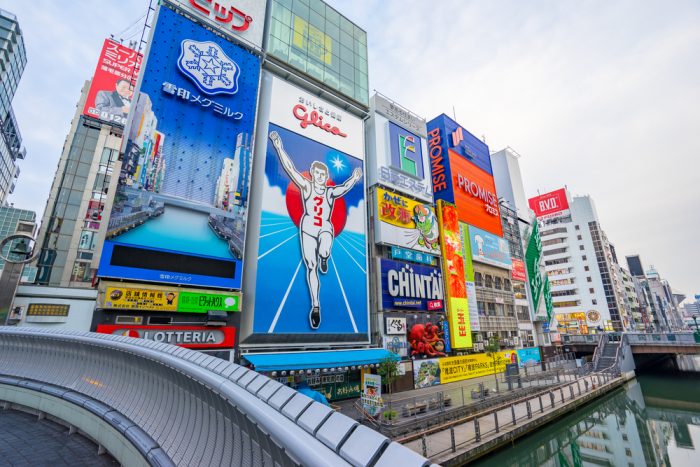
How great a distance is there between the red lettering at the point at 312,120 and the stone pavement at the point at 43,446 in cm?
2358

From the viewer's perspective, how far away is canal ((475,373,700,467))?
48.6 ft

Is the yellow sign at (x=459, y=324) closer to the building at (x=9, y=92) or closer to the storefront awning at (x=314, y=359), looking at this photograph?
the storefront awning at (x=314, y=359)

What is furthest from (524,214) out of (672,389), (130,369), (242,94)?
(130,369)

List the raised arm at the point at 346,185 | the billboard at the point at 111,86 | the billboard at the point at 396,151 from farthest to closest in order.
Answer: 1. the billboard at the point at 111,86
2. the billboard at the point at 396,151
3. the raised arm at the point at 346,185

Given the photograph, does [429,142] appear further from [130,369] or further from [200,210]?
[130,369]

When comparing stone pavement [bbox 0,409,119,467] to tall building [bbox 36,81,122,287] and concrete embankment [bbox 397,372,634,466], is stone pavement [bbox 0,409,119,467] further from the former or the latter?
tall building [bbox 36,81,122,287]

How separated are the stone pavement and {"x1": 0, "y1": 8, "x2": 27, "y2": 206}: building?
85.6m

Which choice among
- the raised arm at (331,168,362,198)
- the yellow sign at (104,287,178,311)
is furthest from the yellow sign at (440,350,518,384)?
the yellow sign at (104,287,178,311)

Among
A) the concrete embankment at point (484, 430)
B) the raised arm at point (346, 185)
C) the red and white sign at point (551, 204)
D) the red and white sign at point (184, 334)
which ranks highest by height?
the red and white sign at point (551, 204)

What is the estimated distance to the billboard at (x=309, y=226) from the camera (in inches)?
853

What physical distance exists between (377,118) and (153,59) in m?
21.2

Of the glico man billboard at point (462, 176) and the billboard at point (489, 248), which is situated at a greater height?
the glico man billboard at point (462, 176)

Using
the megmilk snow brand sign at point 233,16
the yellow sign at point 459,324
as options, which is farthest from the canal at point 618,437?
the megmilk snow brand sign at point 233,16

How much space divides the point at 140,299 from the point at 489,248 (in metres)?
37.9
